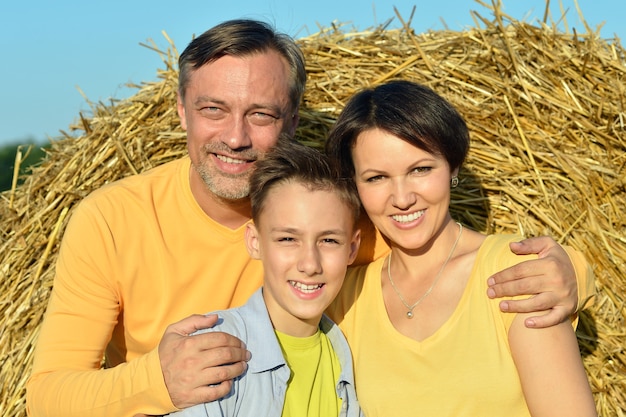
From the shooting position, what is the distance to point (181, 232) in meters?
2.82

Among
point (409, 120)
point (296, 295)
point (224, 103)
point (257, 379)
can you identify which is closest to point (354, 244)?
point (296, 295)

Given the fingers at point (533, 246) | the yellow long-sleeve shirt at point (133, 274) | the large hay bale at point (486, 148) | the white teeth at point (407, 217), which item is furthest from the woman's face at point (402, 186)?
the large hay bale at point (486, 148)

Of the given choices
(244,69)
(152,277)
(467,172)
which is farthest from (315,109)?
(152,277)

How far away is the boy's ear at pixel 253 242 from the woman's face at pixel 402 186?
368 mm

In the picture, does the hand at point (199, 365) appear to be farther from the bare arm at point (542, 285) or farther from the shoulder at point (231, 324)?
the bare arm at point (542, 285)

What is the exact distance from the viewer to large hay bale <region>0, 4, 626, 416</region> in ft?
11.0

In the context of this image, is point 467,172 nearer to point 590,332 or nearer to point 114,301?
point 590,332

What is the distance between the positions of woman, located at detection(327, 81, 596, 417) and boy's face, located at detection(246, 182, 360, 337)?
0.15 metres

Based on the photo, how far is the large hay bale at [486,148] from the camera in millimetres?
3355

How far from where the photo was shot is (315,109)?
3.88 meters

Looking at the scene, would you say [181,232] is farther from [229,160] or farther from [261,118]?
[261,118]

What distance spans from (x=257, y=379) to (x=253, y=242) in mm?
480

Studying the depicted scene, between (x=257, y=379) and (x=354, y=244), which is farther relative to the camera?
(x=354, y=244)

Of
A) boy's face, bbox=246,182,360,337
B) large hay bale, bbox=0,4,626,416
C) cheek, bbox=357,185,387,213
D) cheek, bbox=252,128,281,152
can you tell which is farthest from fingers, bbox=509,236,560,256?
large hay bale, bbox=0,4,626,416
